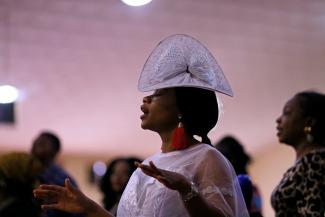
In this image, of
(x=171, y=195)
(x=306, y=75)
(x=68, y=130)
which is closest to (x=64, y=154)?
(x=68, y=130)

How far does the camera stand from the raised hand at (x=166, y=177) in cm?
157

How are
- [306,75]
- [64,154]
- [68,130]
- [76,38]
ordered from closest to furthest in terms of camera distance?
[76,38], [306,75], [68,130], [64,154]

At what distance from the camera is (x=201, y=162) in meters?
1.79

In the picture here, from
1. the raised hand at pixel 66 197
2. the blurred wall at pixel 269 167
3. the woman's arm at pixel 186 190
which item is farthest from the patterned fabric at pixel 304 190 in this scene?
the blurred wall at pixel 269 167

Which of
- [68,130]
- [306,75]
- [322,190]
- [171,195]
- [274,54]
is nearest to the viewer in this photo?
[171,195]

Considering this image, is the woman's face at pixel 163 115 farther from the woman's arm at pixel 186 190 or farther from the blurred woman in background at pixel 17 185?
the blurred woman in background at pixel 17 185

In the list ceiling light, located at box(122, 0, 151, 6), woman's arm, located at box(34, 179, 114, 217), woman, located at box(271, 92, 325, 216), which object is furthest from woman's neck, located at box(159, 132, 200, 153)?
ceiling light, located at box(122, 0, 151, 6)

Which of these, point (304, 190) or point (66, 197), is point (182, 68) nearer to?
point (66, 197)

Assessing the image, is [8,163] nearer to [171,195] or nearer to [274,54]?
[171,195]

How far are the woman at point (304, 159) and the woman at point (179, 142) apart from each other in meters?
0.62

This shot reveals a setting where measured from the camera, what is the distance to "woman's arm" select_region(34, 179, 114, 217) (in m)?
1.73

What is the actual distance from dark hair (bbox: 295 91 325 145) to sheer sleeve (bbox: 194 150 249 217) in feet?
A: 2.87

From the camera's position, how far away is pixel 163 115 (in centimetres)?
191

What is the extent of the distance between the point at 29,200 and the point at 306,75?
4.45 metres
